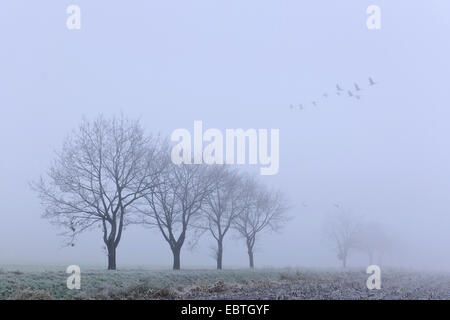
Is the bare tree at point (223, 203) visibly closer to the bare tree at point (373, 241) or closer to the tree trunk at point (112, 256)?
the tree trunk at point (112, 256)

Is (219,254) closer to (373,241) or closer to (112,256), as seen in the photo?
(112,256)

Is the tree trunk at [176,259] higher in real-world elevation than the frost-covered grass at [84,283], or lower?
lower

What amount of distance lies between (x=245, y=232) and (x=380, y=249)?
232ft

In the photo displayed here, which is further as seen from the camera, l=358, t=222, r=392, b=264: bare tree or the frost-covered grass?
l=358, t=222, r=392, b=264: bare tree

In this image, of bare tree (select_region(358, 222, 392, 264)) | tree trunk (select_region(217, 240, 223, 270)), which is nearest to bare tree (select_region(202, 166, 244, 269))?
tree trunk (select_region(217, 240, 223, 270))

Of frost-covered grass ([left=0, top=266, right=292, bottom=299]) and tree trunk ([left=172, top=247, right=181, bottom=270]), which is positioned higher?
frost-covered grass ([left=0, top=266, right=292, bottom=299])

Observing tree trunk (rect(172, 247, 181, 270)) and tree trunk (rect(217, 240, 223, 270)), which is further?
tree trunk (rect(217, 240, 223, 270))

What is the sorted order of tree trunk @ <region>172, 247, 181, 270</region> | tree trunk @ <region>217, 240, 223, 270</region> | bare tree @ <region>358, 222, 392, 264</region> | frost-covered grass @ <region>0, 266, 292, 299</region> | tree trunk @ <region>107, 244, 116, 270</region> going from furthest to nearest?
bare tree @ <region>358, 222, 392, 264</region> < tree trunk @ <region>217, 240, 223, 270</region> < tree trunk @ <region>172, 247, 181, 270</region> < tree trunk @ <region>107, 244, 116, 270</region> < frost-covered grass @ <region>0, 266, 292, 299</region>

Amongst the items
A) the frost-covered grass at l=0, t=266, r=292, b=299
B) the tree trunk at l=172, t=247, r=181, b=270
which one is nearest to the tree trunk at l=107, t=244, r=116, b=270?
the tree trunk at l=172, t=247, r=181, b=270

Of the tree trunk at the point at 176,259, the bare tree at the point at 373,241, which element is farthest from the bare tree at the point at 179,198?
the bare tree at the point at 373,241

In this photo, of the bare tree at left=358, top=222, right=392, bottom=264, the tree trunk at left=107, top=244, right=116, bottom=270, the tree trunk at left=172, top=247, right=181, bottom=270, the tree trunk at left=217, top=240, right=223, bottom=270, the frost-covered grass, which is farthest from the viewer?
the bare tree at left=358, top=222, right=392, bottom=264

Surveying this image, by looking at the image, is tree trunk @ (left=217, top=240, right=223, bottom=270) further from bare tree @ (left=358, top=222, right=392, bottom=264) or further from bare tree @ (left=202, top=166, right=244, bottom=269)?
bare tree @ (left=358, top=222, right=392, bottom=264)

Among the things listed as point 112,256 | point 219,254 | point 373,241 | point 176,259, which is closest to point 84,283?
point 112,256
